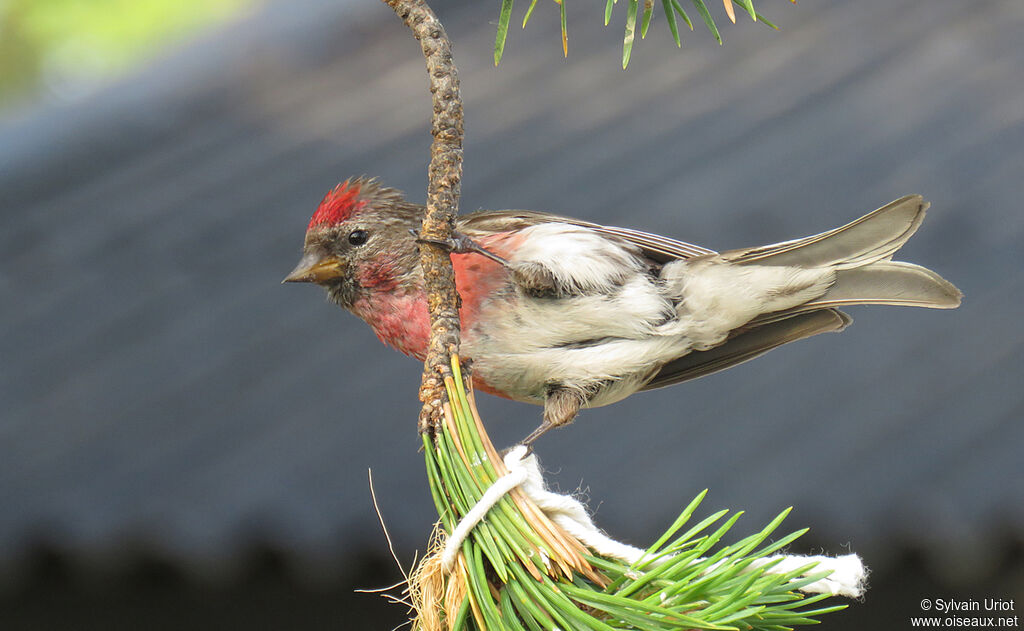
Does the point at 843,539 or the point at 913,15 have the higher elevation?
the point at 913,15

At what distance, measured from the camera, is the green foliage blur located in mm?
4434

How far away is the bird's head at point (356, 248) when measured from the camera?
1.42 m

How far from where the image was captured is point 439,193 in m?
1.07

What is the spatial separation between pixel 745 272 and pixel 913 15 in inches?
121

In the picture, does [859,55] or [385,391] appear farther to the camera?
[859,55]

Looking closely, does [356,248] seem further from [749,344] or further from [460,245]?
[749,344]

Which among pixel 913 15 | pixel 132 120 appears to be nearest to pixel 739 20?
pixel 913 15

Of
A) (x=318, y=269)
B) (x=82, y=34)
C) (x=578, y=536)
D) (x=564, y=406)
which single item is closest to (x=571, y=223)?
(x=564, y=406)

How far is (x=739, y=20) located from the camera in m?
3.74

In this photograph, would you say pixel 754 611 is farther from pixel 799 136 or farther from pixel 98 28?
pixel 98 28

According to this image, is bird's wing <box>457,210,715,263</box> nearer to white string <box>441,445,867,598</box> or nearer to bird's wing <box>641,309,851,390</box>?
bird's wing <box>641,309,851,390</box>

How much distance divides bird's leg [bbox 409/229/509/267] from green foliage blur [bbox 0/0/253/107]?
3.60 metres

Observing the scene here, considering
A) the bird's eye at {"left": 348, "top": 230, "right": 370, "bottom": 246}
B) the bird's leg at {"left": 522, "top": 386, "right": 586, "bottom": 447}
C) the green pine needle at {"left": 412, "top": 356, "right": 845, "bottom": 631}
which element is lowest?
the green pine needle at {"left": 412, "top": 356, "right": 845, "bottom": 631}

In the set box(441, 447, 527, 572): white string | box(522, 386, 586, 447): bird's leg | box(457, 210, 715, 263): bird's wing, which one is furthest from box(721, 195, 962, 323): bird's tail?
box(441, 447, 527, 572): white string
